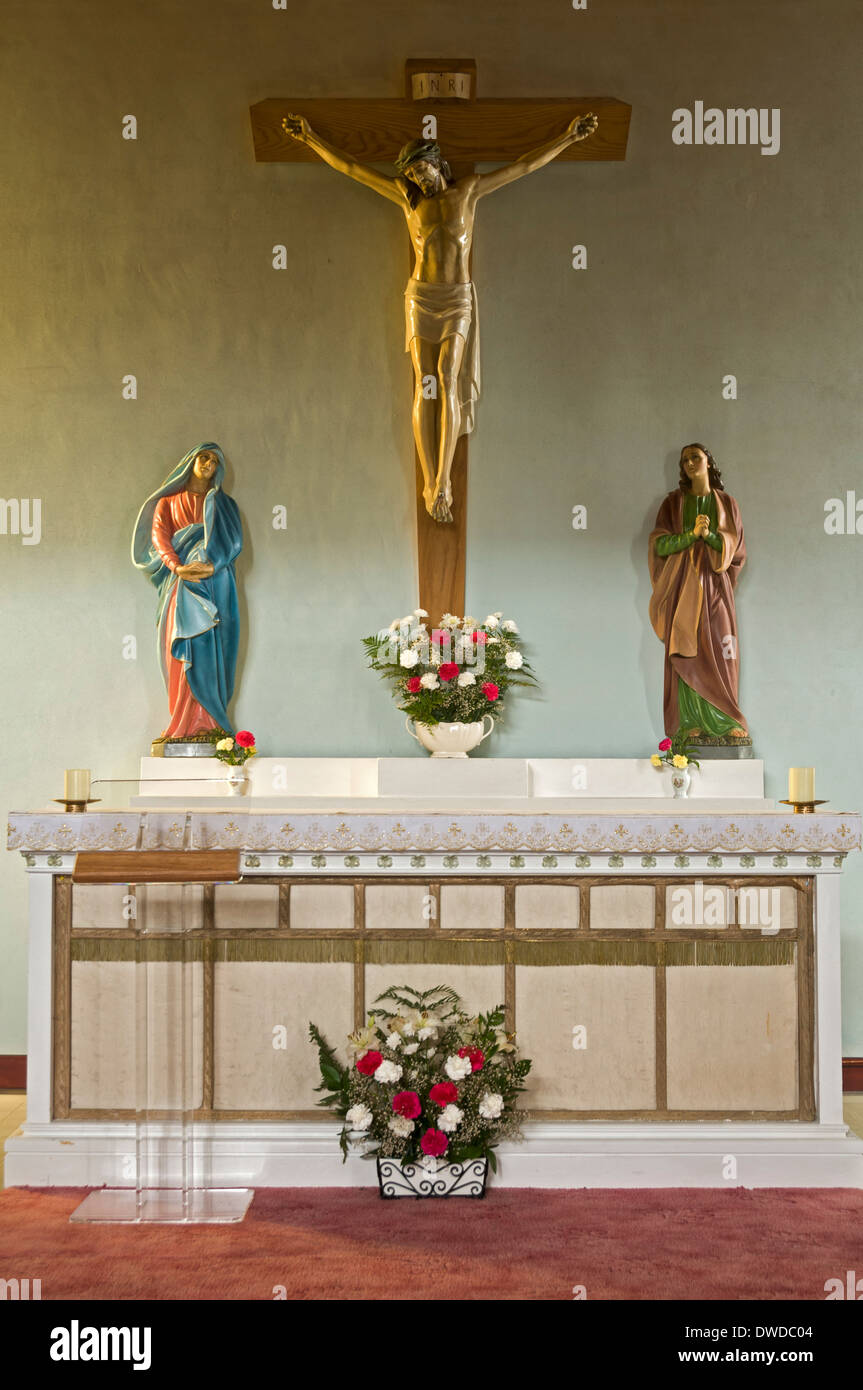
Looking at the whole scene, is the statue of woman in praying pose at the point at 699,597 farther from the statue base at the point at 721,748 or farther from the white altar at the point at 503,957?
the white altar at the point at 503,957

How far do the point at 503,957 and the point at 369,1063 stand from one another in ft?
1.98

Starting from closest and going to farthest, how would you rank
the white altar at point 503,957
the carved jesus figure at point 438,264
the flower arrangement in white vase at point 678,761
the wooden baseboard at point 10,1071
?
the white altar at point 503,957 → the flower arrangement in white vase at point 678,761 → the carved jesus figure at point 438,264 → the wooden baseboard at point 10,1071

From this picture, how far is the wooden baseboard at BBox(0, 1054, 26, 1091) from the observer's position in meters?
5.51

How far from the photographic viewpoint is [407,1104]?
382cm

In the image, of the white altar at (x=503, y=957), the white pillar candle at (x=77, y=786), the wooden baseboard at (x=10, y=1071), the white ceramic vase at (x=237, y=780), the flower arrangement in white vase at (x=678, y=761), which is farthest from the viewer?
the wooden baseboard at (x=10, y=1071)

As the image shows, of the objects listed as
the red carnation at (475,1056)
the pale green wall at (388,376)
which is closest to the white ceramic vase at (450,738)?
the pale green wall at (388,376)

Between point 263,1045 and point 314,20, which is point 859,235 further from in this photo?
point 263,1045

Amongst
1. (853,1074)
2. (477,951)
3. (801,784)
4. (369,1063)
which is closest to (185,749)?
(477,951)

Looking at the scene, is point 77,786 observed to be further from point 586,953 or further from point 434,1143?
point 586,953

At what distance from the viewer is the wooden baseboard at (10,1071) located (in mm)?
5512

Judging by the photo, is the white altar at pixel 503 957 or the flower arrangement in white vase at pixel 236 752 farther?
the flower arrangement in white vase at pixel 236 752

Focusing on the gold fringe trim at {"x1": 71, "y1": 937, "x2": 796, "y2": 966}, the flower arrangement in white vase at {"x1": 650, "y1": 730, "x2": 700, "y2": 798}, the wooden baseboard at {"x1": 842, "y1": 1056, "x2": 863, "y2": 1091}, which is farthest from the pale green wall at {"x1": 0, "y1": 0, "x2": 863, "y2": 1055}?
the gold fringe trim at {"x1": 71, "y1": 937, "x2": 796, "y2": 966}

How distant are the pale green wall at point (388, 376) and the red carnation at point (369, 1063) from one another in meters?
1.92
